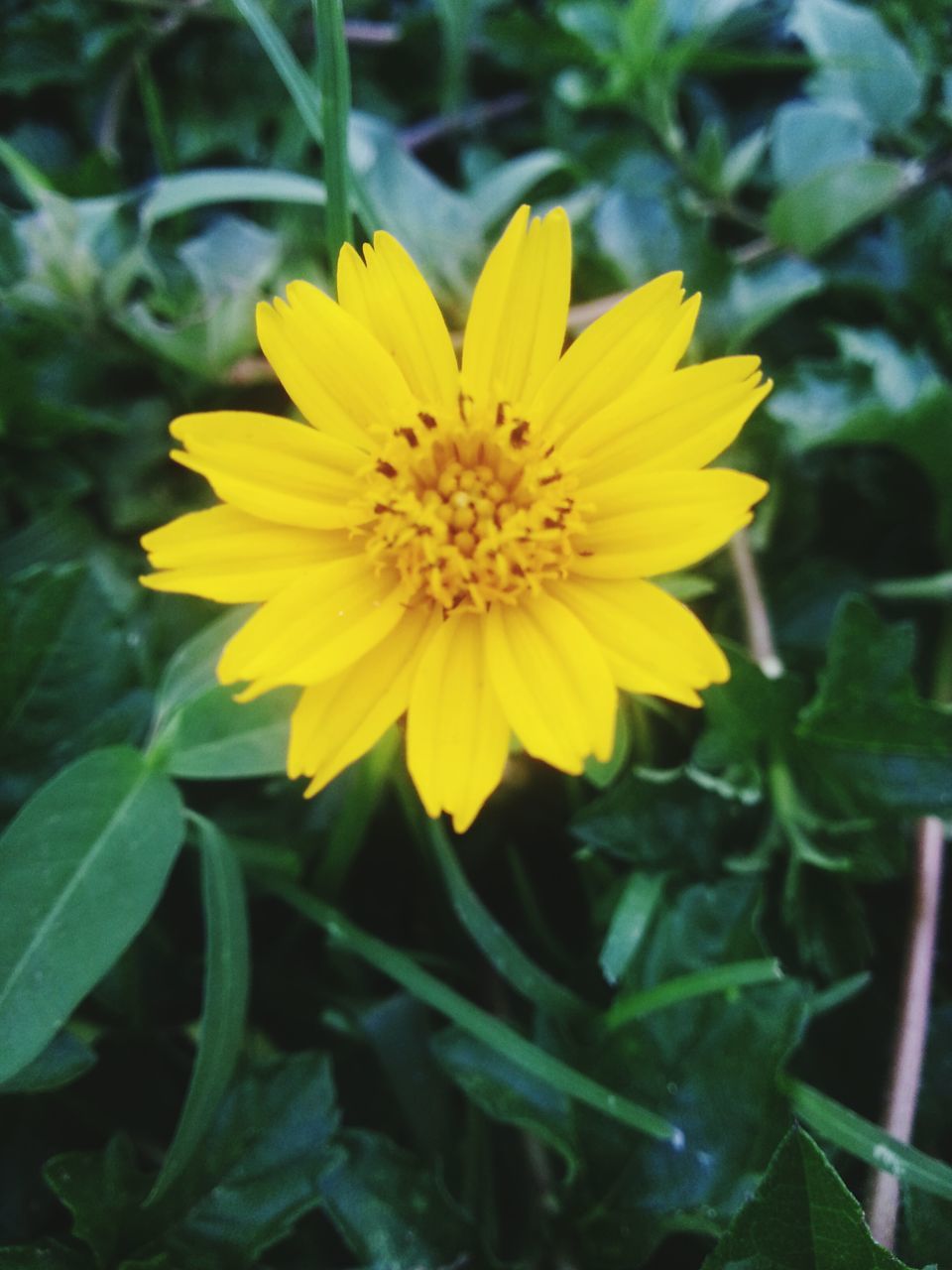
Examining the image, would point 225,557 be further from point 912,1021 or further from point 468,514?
point 912,1021

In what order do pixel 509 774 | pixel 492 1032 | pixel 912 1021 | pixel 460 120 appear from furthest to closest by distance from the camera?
1. pixel 460 120
2. pixel 509 774
3. pixel 912 1021
4. pixel 492 1032

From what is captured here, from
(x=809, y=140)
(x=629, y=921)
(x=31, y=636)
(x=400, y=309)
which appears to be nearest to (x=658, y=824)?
(x=629, y=921)

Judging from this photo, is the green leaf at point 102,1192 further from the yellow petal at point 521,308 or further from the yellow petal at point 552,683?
the yellow petal at point 521,308

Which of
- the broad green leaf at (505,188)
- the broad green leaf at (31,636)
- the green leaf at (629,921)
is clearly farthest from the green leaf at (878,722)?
the broad green leaf at (31,636)

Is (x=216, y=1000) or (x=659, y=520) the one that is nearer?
(x=659, y=520)

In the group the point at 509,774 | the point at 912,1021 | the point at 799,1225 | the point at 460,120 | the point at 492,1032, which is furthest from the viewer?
the point at 460,120

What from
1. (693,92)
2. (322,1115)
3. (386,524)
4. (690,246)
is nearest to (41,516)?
(386,524)
